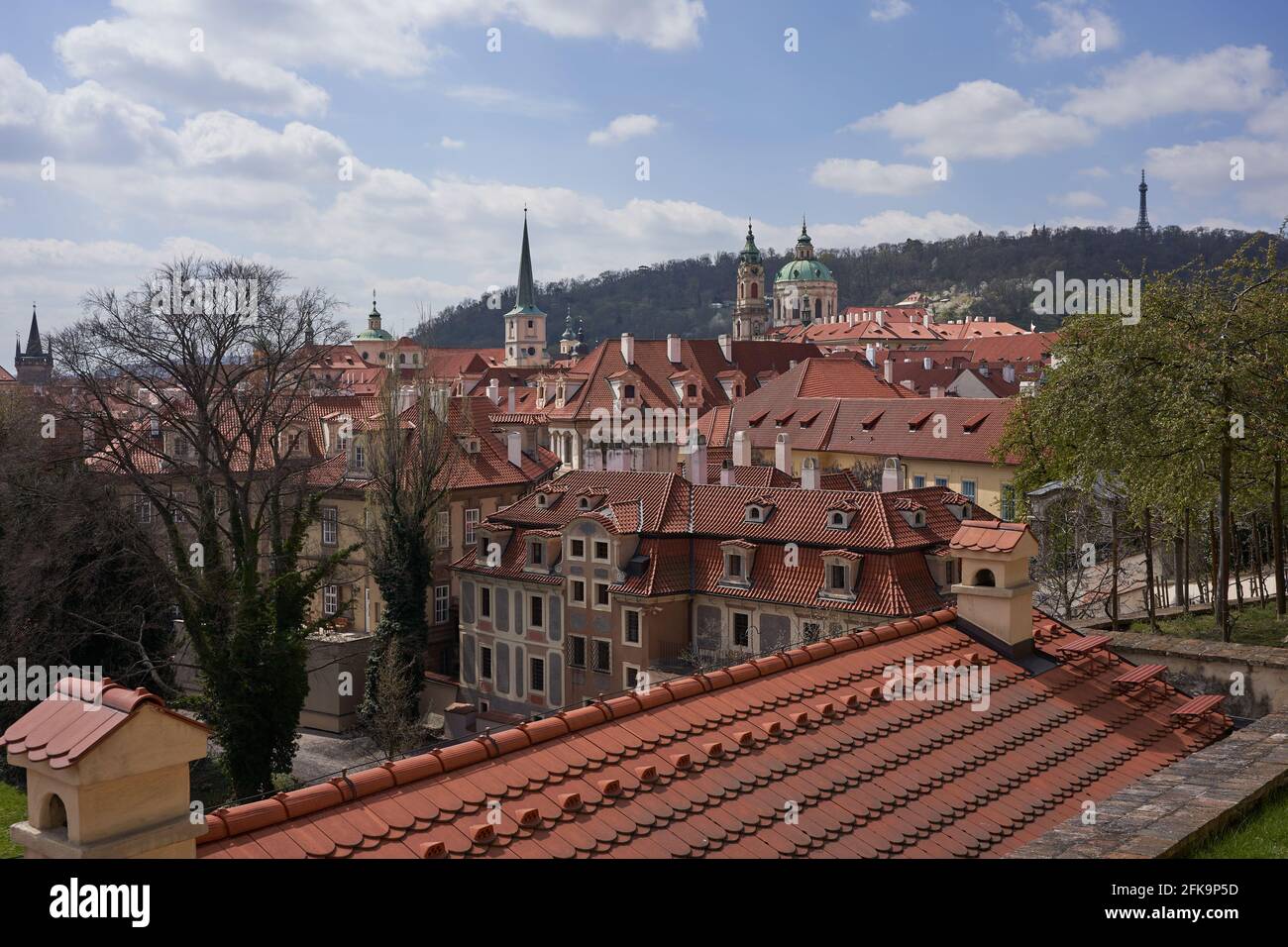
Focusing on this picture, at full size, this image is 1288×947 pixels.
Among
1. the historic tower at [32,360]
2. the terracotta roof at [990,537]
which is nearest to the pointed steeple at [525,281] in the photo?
the historic tower at [32,360]

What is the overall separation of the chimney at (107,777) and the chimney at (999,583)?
8272 millimetres

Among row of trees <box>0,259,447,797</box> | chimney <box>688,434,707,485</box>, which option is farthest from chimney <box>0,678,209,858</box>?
chimney <box>688,434,707,485</box>

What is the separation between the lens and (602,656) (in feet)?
112

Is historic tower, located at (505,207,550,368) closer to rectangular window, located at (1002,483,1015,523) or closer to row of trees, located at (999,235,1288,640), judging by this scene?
rectangular window, located at (1002,483,1015,523)

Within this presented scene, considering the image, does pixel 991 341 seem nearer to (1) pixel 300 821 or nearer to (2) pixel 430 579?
(2) pixel 430 579

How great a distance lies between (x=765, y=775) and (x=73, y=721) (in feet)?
15.7

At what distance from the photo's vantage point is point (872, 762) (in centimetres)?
934

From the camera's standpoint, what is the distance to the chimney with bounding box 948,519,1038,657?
1211 centimetres

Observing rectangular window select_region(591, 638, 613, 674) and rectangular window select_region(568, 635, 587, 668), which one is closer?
rectangular window select_region(591, 638, 613, 674)

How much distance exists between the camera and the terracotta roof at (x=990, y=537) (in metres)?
12.0

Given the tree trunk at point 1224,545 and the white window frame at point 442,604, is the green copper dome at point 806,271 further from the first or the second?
the tree trunk at point 1224,545

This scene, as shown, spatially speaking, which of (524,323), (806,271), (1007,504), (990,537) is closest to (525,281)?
(524,323)
